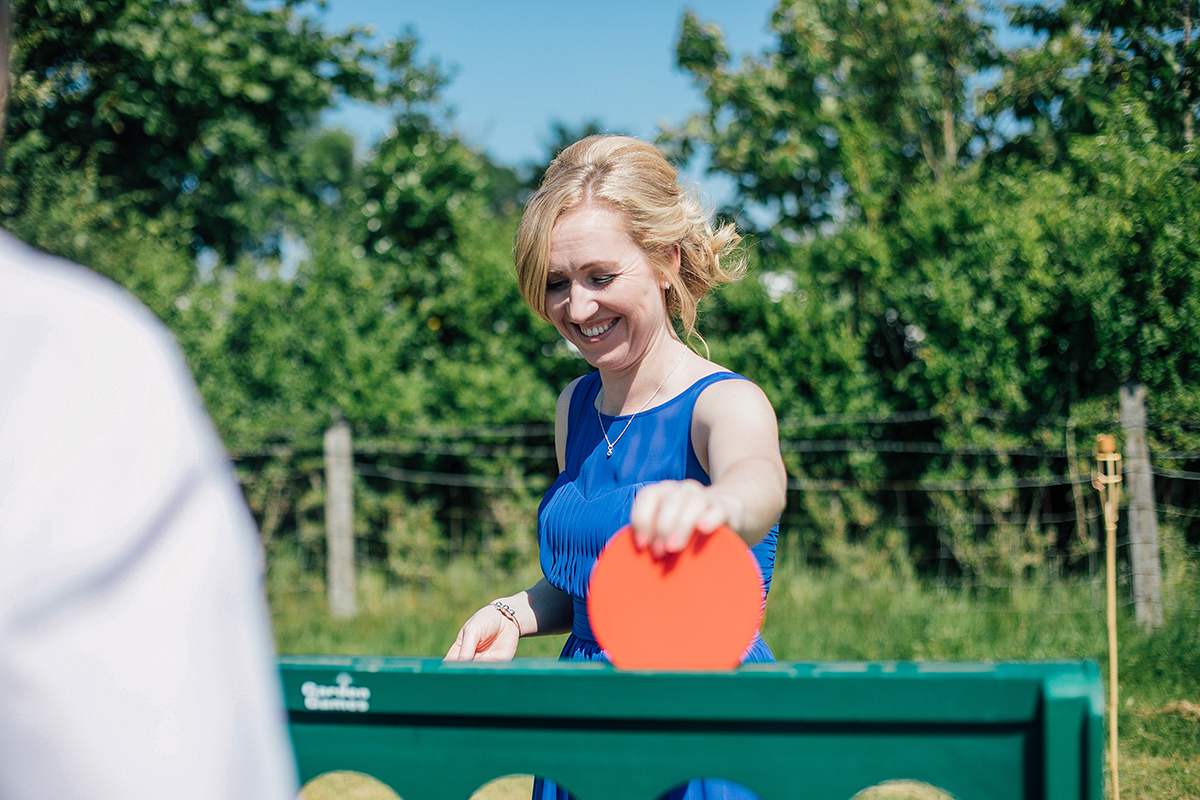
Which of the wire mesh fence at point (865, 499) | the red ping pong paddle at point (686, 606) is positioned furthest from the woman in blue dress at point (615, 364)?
the wire mesh fence at point (865, 499)

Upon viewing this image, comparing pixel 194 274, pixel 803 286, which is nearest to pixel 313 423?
pixel 194 274

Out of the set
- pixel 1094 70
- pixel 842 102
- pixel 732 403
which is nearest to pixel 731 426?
pixel 732 403

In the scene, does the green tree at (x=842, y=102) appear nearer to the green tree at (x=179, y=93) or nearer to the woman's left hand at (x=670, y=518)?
the green tree at (x=179, y=93)

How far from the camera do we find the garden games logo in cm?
96

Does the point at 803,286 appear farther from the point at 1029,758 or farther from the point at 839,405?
the point at 1029,758

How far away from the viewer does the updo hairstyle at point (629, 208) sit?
158 centimetres

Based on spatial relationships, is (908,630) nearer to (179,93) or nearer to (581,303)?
(581,303)

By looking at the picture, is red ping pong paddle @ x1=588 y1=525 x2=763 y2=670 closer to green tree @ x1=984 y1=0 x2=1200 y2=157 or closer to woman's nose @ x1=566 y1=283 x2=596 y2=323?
woman's nose @ x1=566 y1=283 x2=596 y2=323

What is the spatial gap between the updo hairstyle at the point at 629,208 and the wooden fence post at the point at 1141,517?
386cm

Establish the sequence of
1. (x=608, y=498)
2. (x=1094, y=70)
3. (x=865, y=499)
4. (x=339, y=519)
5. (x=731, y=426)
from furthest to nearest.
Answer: (x=339, y=519), (x=865, y=499), (x=1094, y=70), (x=608, y=498), (x=731, y=426)

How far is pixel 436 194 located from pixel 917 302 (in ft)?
12.8

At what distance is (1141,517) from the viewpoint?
14.9ft

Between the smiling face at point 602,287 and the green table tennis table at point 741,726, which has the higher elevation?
the smiling face at point 602,287

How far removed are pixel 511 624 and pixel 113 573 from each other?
128cm
